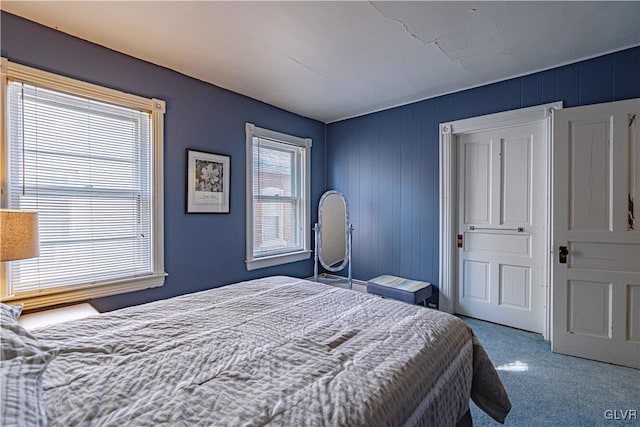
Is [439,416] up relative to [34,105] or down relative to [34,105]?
down

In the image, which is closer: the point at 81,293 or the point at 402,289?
the point at 81,293

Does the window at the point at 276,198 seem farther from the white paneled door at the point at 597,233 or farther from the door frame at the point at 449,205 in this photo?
the white paneled door at the point at 597,233

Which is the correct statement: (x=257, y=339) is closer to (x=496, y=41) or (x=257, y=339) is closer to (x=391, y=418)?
(x=391, y=418)

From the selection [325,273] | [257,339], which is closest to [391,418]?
[257,339]

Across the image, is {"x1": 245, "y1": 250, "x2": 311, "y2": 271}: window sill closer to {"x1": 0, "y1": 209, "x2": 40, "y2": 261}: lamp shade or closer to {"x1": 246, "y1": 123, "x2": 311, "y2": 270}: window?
{"x1": 246, "y1": 123, "x2": 311, "y2": 270}: window

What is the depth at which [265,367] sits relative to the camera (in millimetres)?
1071

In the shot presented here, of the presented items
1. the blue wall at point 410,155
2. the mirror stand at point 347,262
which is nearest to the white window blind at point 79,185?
the mirror stand at point 347,262

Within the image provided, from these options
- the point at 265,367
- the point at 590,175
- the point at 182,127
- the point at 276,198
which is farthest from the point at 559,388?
the point at 182,127

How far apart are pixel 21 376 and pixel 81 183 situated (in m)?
1.93

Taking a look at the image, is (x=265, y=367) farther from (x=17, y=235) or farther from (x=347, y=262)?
(x=347, y=262)

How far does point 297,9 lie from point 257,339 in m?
1.92

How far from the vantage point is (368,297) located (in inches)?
74.8

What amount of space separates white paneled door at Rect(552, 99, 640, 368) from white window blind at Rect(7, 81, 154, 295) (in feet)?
11.3

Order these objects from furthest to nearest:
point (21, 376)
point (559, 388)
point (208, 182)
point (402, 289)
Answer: point (402, 289) < point (208, 182) < point (559, 388) < point (21, 376)
